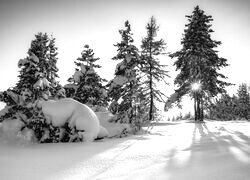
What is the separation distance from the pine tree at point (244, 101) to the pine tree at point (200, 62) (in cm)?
3104

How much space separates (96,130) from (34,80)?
9350mm

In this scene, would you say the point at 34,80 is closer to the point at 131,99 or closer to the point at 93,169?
the point at 131,99

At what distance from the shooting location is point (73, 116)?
24.5ft

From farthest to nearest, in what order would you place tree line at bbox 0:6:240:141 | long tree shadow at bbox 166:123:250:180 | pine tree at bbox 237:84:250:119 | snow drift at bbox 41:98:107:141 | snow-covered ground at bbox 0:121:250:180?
pine tree at bbox 237:84:250:119 < tree line at bbox 0:6:240:141 < snow drift at bbox 41:98:107:141 < snow-covered ground at bbox 0:121:250:180 < long tree shadow at bbox 166:123:250:180

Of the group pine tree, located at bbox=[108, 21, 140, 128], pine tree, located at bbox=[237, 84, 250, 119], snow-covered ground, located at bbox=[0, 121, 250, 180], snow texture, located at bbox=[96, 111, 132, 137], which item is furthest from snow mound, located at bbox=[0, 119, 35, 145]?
pine tree, located at bbox=[237, 84, 250, 119]

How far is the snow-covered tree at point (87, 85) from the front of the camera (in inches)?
745

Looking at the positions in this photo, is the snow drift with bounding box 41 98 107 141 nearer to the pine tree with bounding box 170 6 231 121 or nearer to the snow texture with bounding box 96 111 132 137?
the snow texture with bounding box 96 111 132 137

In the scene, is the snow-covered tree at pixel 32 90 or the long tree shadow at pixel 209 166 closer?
the long tree shadow at pixel 209 166

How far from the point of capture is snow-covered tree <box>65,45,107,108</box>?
745 inches

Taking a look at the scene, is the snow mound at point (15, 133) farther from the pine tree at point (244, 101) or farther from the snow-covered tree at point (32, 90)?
the pine tree at point (244, 101)

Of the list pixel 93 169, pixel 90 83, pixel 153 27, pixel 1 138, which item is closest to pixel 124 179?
pixel 93 169

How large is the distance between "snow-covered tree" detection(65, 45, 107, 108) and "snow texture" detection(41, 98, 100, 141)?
36.6 ft

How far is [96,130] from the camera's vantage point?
24.2 feet

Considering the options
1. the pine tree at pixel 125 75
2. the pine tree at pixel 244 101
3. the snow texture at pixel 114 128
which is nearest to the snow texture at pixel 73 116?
the snow texture at pixel 114 128
